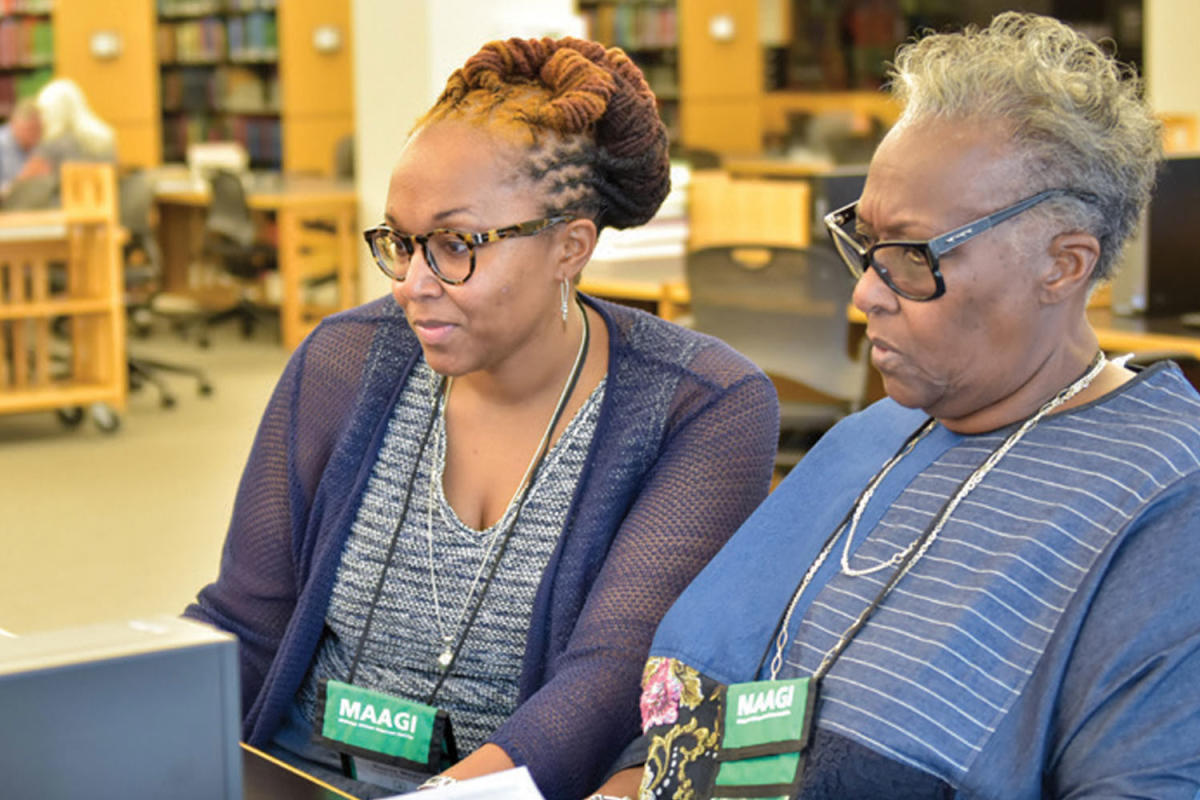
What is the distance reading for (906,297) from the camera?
4.24ft

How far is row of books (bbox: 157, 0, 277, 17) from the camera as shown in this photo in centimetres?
1059

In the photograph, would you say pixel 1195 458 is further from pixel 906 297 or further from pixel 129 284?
pixel 129 284

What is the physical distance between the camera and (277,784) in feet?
4.12

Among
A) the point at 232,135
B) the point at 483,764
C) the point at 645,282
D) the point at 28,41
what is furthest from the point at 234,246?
the point at 483,764

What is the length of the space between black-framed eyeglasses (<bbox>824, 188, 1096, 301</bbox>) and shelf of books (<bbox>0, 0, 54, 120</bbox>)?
10617 millimetres

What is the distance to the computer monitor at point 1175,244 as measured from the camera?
3.76m

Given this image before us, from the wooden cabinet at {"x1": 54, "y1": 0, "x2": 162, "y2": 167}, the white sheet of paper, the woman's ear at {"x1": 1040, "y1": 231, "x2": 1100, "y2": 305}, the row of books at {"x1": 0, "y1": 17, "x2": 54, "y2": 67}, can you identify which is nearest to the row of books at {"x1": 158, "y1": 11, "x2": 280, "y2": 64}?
the wooden cabinet at {"x1": 54, "y1": 0, "x2": 162, "y2": 167}

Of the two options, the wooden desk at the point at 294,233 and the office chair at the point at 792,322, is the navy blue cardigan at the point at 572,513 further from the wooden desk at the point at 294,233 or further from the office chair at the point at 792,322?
the wooden desk at the point at 294,233

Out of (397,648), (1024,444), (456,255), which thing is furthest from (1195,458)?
(397,648)

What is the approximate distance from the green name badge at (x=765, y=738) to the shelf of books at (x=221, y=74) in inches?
390

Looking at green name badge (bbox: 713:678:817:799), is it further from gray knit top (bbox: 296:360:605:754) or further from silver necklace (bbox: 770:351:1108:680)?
gray knit top (bbox: 296:360:605:754)

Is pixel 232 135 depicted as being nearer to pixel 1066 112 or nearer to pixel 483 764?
pixel 483 764

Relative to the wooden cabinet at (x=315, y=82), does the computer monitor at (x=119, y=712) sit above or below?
below

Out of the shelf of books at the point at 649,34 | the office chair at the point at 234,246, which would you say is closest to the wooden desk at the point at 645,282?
the office chair at the point at 234,246
